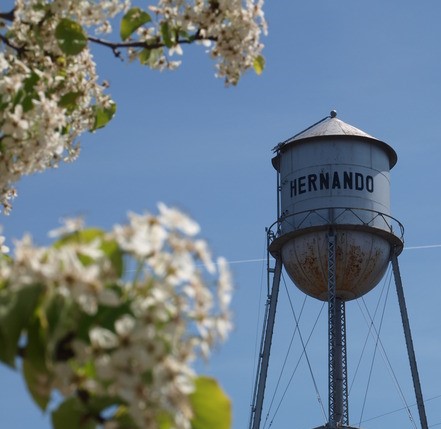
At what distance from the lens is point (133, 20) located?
18.0 feet

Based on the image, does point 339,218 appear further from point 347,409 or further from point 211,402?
point 211,402

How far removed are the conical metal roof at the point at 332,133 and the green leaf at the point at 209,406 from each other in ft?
81.9

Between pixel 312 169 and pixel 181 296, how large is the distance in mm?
24816

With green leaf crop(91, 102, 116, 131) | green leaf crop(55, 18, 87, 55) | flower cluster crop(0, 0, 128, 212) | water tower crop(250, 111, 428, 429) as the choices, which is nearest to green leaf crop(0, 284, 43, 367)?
flower cluster crop(0, 0, 128, 212)

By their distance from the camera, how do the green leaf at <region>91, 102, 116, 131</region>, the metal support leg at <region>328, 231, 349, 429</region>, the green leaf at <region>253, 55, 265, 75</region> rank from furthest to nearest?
1. the metal support leg at <region>328, 231, 349, 429</region>
2. the green leaf at <region>91, 102, 116, 131</region>
3. the green leaf at <region>253, 55, 265, 75</region>

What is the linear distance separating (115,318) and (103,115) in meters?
3.77

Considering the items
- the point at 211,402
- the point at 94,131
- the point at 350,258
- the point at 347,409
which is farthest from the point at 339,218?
the point at 211,402

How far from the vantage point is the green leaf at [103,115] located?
6.11m

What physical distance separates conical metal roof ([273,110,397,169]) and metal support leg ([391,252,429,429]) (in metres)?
2.85

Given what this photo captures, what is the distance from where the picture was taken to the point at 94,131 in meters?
6.26

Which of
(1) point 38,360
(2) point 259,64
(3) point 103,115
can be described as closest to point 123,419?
(1) point 38,360

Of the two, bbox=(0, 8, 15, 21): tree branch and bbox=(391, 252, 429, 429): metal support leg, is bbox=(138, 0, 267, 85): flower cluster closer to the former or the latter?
bbox=(0, 8, 15, 21): tree branch

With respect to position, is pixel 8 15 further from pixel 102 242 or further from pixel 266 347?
pixel 266 347

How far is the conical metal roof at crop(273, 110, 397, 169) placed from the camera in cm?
2767
